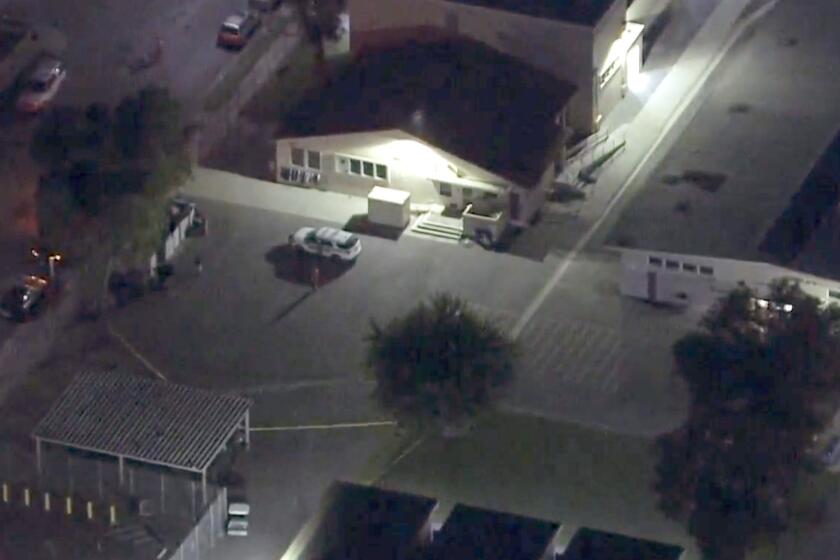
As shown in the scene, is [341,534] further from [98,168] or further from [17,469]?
[98,168]

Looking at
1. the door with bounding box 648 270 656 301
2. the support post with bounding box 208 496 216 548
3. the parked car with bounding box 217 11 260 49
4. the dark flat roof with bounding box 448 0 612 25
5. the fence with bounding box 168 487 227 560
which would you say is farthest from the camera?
the parked car with bounding box 217 11 260 49

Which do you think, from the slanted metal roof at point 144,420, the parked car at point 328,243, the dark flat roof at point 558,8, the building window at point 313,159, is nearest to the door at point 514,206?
the parked car at point 328,243

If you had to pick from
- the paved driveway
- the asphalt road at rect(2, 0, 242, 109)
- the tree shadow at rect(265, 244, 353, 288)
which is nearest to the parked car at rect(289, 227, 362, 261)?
the tree shadow at rect(265, 244, 353, 288)

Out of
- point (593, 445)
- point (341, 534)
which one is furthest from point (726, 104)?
point (341, 534)

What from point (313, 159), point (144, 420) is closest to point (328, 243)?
point (313, 159)

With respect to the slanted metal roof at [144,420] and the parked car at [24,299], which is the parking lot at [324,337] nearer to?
the slanted metal roof at [144,420]

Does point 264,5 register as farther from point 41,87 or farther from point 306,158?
point 306,158

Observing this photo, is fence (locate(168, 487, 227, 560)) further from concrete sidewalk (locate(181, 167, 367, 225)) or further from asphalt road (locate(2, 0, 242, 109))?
asphalt road (locate(2, 0, 242, 109))
